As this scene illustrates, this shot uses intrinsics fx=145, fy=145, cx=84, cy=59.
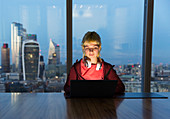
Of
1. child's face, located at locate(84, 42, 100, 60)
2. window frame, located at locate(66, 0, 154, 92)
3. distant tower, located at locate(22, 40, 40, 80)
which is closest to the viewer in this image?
child's face, located at locate(84, 42, 100, 60)

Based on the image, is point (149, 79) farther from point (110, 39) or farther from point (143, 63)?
point (110, 39)

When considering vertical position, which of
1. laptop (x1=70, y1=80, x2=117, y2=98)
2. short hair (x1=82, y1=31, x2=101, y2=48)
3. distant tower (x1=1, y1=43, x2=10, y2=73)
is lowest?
laptop (x1=70, y1=80, x2=117, y2=98)

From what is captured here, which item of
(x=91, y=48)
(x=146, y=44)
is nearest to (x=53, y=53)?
(x=91, y=48)

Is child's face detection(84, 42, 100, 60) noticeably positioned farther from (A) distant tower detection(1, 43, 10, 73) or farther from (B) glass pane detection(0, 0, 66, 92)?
(A) distant tower detection(1, 43, 10, 73)

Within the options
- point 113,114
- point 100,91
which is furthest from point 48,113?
point 100,91

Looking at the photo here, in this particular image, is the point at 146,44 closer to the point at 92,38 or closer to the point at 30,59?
the point at 92,38

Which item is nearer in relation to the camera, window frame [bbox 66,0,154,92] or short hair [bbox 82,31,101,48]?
short hair [bbox 82,31,101,48]

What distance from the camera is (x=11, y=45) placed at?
103 inches

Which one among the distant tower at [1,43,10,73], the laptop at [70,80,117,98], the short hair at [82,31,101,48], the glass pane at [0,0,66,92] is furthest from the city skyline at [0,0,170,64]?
the laptop at [70,80,117,98]

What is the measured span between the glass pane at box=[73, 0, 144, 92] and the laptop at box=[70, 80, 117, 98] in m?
1.62

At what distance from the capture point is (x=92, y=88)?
1131 mm

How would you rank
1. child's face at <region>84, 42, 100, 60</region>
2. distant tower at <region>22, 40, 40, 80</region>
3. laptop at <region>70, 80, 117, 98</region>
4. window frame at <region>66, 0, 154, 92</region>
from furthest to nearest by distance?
distant tower at <region>22, 40, 40, 80</region>, window frame at <region>66, 0, 154, 92</region>, child's face at <region>84, 42, 100, 60</region>, laptop at <region>70, 80, 117, 98</region>

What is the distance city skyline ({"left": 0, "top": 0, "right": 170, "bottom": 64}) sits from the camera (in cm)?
262

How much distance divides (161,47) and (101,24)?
1251 mm
